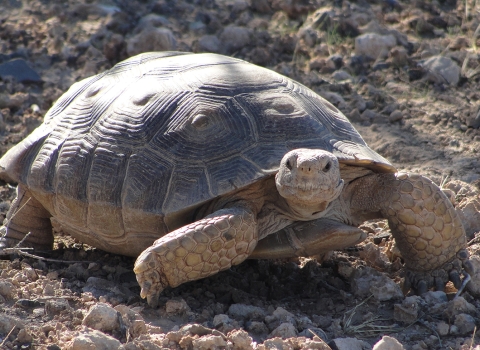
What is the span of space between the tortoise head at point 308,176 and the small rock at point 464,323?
867 millimetres

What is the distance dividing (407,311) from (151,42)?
4633mm

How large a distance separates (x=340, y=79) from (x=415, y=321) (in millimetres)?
3803

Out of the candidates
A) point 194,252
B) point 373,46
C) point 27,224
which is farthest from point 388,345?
point 373,46

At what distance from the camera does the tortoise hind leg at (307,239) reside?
12.3 feet

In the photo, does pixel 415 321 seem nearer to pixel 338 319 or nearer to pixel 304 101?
pixel 338 319

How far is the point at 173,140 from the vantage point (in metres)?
3.86

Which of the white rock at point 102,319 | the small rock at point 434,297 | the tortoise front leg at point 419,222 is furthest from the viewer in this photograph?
the tortoise front leg at point 419,222

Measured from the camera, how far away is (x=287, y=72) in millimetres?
6945

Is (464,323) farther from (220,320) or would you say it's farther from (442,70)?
(442,70)

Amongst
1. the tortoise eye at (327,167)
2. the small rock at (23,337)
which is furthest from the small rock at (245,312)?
the small rock at (23,337)

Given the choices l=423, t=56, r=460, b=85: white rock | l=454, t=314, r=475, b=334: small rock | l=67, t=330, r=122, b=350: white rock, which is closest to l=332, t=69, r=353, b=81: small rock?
l=423, t=56, r=460, b=85: white rock

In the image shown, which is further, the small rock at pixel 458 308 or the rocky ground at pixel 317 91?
the small rock at pixel 458 308

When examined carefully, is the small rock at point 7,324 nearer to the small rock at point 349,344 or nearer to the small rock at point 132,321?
the small rock at point 132,321

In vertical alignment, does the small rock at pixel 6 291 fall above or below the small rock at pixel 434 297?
above
